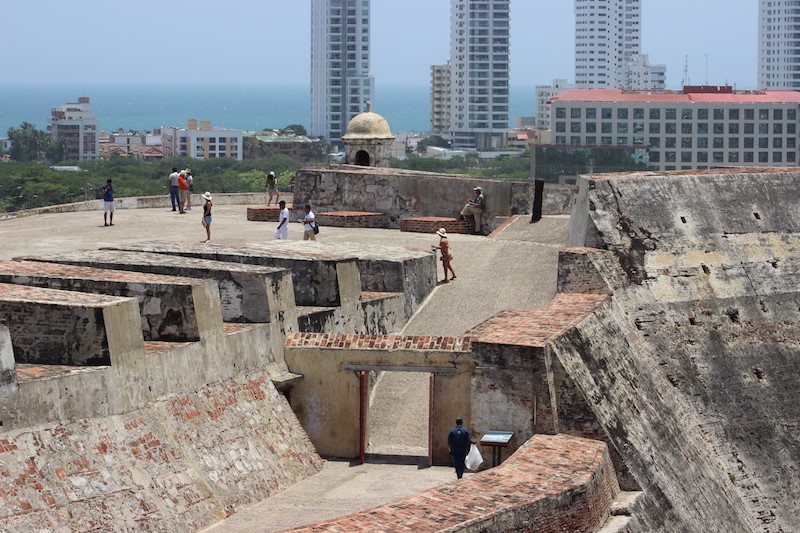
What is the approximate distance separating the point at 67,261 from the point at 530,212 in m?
11.7

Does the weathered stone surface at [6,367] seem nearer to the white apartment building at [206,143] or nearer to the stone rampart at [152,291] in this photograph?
the stone rampart at [152,291]

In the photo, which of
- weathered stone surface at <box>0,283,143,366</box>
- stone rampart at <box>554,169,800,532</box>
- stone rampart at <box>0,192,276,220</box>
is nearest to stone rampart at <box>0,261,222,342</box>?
weathered stone surface at <box>0,283,143,366</box>

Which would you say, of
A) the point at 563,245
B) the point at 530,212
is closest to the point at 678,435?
the point at 563,245

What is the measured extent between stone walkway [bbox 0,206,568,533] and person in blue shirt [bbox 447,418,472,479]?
43 cm

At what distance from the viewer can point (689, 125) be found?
474 ft

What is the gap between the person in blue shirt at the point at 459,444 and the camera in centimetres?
1675

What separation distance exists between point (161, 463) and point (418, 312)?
25.8ft

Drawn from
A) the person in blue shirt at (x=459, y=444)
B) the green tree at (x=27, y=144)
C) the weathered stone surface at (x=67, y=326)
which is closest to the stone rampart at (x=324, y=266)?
the person in blue shirt at (x=459, y=444)

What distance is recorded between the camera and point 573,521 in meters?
14.8

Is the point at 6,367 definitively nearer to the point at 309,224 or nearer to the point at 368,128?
the point at 309,224

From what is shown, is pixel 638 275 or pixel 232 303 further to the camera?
pixel 638 275

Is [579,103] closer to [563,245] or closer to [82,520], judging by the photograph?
[563,245]

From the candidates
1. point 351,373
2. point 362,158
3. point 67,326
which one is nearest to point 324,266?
point 351,373

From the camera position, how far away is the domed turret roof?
34.8 meters
